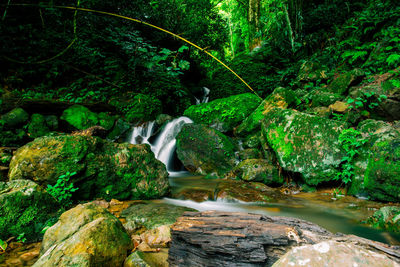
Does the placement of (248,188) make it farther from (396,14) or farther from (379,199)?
(396,14)

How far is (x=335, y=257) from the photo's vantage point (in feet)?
3.60

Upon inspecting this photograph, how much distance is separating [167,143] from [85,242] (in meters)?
6.08

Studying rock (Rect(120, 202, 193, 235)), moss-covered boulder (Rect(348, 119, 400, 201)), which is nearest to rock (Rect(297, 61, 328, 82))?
moss-covered boulder (Rect(348, 119, 400, 201))

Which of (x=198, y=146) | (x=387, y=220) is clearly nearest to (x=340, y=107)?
(x=387, y=220)

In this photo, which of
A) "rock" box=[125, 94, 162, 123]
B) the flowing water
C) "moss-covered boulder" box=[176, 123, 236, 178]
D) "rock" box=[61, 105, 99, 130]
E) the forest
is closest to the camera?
the forest

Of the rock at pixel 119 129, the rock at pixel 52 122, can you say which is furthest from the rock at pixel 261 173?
the rock at pixel 52 122

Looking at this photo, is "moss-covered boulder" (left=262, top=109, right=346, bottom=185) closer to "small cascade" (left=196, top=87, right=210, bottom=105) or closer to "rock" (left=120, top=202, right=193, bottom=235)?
"rock" (left=120, top=202, right=193, bottom=235)

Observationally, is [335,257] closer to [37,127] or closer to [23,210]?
[23,210]

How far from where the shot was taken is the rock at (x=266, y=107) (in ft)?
23.2

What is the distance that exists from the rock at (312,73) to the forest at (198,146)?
2.5 inches

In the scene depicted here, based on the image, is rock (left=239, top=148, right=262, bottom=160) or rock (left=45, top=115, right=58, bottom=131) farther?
rock (left=45, top=115, right=58, bottom=131)

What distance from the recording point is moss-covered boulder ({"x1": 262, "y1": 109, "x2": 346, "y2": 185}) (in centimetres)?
442

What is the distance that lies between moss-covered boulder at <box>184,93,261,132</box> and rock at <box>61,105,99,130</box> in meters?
4.13

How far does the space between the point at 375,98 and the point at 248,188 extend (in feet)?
13.7
